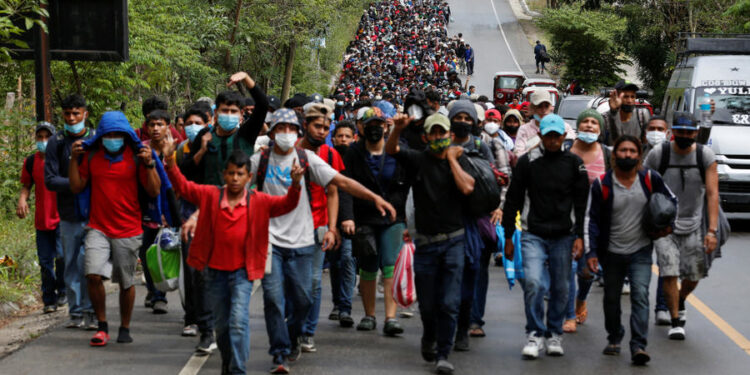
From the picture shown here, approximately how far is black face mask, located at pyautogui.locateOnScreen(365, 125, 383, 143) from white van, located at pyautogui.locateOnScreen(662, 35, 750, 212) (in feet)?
28.4

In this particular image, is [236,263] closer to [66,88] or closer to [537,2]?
[66,88]

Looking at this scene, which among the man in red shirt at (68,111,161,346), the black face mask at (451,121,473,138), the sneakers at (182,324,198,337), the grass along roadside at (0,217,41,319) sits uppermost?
the black face mask at (451,121,473,138)

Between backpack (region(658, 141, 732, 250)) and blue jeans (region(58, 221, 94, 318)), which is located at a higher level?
backpack (region(658, 141, 732, 250))

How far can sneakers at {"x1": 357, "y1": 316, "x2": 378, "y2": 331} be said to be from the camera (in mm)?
9383

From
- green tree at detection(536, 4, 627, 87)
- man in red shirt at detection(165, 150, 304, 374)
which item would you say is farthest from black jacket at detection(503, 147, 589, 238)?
green tree at detection(536, 4, 627, 87)

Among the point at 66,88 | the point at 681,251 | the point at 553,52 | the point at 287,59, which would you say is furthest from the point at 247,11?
the point at 553,52

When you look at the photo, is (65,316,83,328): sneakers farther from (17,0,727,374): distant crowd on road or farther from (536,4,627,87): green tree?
(536,4,627,87): green tree

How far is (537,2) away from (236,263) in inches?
3488

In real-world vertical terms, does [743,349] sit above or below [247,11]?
below

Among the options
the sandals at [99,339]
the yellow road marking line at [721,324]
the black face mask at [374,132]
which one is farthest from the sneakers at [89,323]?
the yellow road marking line at [721,324]

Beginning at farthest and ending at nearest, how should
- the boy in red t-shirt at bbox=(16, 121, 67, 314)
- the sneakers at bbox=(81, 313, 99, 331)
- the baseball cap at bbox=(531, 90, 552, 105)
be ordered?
the baseball cap at bbox=(531, 90, 552, 105)
the boy in red t-shirt at bbox=(16, 121, 67, 314)
the sneakers at bbox=(81, 313, 99, 331)

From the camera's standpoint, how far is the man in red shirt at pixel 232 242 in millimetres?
7121

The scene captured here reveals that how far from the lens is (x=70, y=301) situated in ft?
31.5

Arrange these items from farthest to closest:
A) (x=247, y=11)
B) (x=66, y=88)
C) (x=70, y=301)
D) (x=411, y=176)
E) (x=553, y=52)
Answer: (x=553, y=52), (x=247, y=11), (x=66, y=88), (x=70, y=301), (x=411, y=176)
